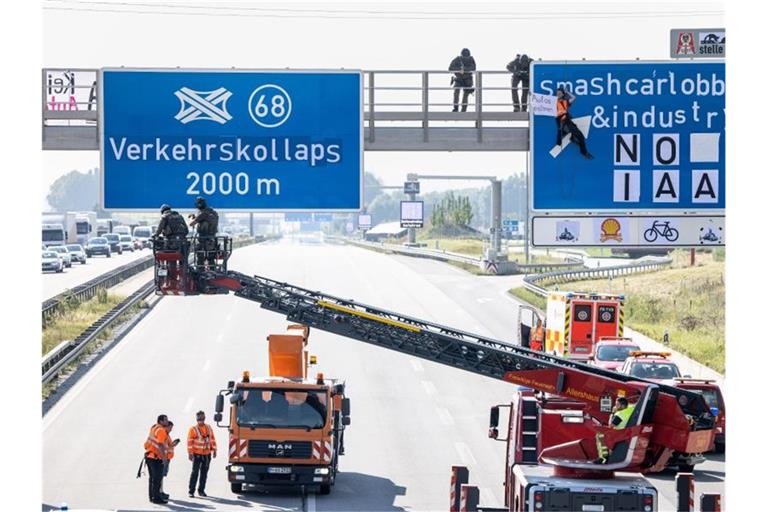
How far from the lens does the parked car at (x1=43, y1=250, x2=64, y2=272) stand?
8500 cm

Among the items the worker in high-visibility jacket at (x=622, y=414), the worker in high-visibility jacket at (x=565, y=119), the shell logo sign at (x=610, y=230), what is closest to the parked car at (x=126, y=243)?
the shell logo sign at (x=610, y=230)

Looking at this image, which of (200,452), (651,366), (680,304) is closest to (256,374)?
(651,366)

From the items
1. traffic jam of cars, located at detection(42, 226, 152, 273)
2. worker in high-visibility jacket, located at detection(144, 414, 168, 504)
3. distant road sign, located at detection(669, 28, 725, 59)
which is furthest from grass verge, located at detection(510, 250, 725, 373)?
traffic jam of cars, located at detection(42, 226, 152, 273)

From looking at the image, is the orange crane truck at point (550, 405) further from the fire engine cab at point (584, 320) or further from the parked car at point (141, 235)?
Answer: the parked car at point (141, 235)

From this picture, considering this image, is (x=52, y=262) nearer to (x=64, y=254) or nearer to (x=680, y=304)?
(x=64, y=254)

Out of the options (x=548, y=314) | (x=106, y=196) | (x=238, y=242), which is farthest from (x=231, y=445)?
(x=238, y=242)

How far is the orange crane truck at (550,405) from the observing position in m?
18.5

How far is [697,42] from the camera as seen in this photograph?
27344mm

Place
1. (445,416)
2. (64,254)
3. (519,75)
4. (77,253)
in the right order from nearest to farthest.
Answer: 1. (519,75)
2. (445,416)
3. (64,254)
4. (77,253)

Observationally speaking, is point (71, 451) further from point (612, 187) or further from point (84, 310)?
point (84, 310)

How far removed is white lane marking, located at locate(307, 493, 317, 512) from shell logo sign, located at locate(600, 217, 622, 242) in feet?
23.4

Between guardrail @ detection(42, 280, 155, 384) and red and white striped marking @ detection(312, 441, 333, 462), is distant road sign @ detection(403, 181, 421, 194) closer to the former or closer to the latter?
guardrail @ detection(42, 280, 155, 384)

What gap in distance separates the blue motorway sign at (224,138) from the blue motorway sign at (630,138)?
3.34 metres

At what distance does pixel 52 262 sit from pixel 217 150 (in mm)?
64548
